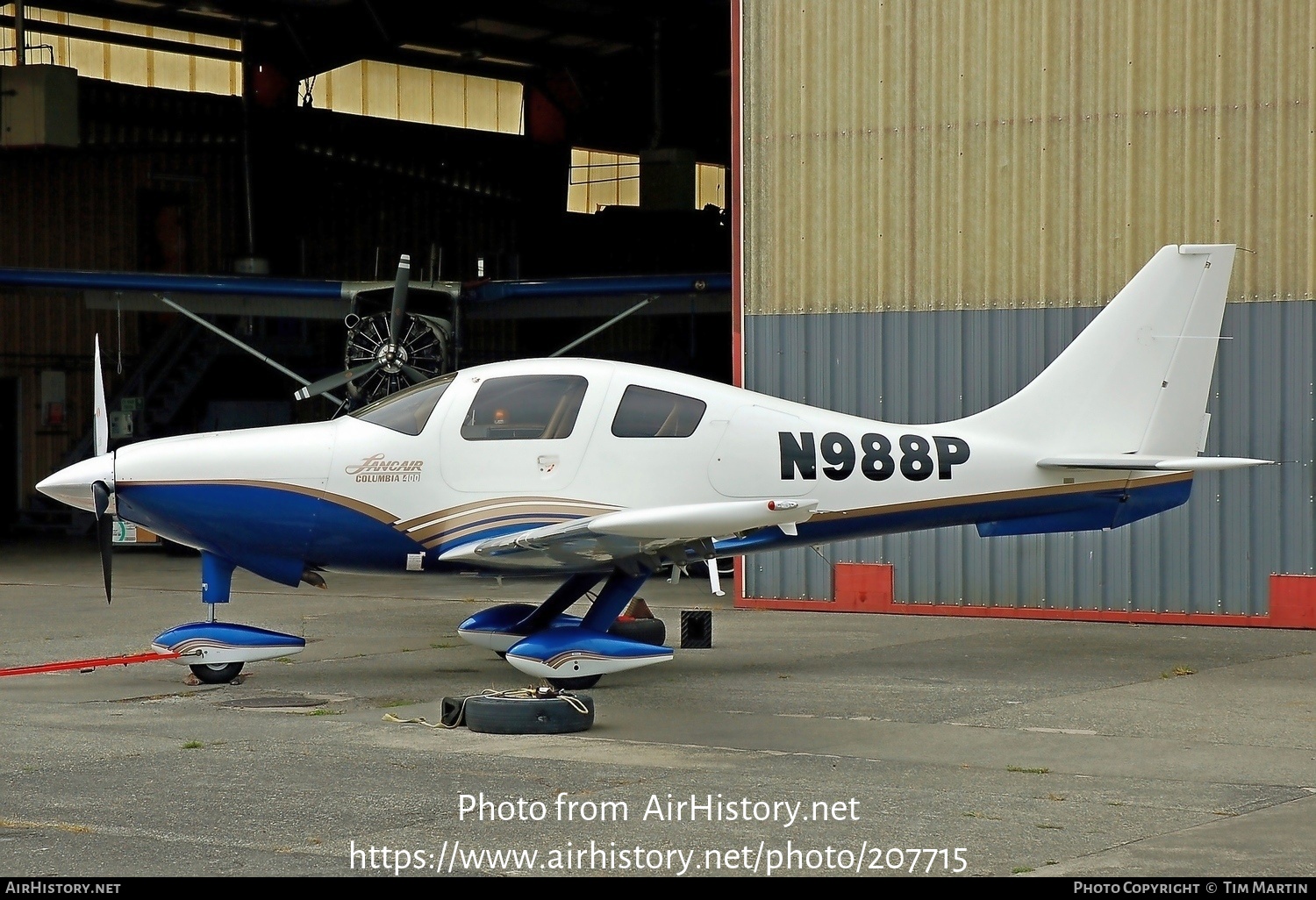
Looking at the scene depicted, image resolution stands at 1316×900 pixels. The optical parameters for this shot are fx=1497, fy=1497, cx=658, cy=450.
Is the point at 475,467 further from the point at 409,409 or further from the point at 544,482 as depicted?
the point at 409,409

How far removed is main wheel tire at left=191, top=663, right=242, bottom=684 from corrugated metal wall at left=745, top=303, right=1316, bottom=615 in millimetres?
6955

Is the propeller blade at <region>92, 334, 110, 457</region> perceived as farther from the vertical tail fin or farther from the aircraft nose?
the vertical tail fin

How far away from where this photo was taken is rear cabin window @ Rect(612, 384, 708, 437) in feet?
34.3

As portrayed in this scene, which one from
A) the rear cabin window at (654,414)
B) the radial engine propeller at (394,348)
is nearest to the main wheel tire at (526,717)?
the rear cabin window at (654,414)

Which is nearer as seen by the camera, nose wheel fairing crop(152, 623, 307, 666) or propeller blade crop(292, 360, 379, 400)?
nose wheel fairing crop(152, 623, 307, 666)

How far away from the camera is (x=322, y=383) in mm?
21344

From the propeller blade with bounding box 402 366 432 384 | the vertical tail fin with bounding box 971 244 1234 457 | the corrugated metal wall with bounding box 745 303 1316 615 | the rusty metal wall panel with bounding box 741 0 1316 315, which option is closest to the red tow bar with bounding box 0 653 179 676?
the vertical tail fin with bounding box 971 244 1234 457

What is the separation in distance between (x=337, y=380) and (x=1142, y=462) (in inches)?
537

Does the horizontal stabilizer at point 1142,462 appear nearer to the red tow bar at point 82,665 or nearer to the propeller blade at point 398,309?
the red tow bar at point 82,665

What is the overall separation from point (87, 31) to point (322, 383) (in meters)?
16.3

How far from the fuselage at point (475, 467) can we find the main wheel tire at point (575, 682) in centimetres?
104

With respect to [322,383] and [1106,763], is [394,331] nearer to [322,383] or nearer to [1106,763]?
[322,383]

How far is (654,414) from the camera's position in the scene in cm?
1053

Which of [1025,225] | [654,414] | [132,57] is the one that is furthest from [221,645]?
[132,57]
